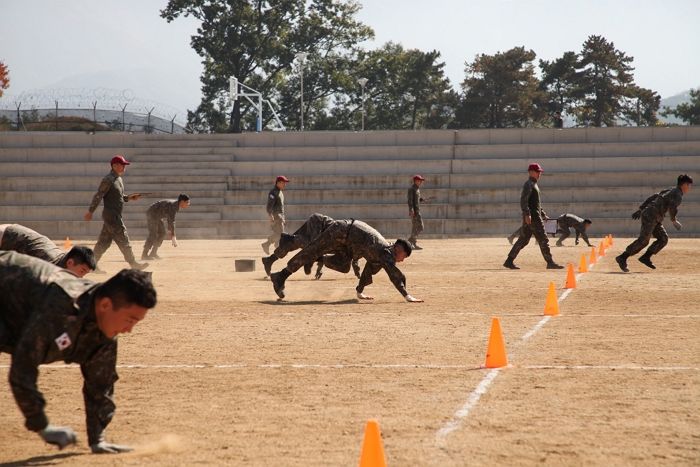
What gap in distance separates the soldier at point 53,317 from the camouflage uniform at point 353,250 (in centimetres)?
951

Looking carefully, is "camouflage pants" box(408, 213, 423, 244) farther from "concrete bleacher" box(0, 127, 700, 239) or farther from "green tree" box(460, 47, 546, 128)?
"green tree" box(460, 47, 546, 128)

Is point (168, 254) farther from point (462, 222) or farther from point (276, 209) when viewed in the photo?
point (462, 222)

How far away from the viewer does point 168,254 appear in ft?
96.2

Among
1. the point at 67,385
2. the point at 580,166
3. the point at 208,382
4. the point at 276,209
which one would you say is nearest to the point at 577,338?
the point at 208,382

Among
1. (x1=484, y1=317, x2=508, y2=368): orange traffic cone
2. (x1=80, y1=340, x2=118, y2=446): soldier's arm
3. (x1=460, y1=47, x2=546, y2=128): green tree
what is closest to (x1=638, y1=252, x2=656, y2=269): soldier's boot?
(x1=484, y1=317, x2=508, y2=368): orange traffic cone

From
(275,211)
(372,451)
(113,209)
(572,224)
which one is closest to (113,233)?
(113,209)

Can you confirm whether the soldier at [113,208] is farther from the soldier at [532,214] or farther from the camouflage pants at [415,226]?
the camouflage pants at [415,226]

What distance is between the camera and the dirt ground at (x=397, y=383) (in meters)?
6.71

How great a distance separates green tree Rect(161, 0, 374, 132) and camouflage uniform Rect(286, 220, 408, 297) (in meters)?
56.2

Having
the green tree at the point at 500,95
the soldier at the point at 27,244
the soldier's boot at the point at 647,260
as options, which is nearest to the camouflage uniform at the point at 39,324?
the soldier at the point at 27,244

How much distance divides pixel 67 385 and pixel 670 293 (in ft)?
36.8

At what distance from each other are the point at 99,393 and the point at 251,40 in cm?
6795

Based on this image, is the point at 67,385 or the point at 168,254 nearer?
the point at 67,385

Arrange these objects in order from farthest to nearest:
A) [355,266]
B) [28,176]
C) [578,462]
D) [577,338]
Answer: [28,176]
[355,266]
[577,338]
[578,462]
